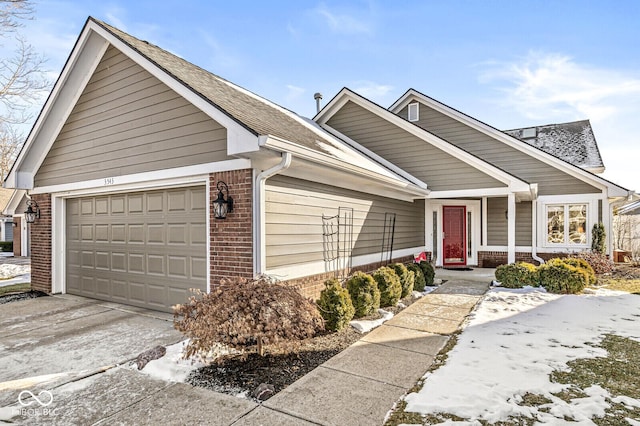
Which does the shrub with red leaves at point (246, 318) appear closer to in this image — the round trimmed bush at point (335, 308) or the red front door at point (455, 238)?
the round trimmed bush at point (335, 308)

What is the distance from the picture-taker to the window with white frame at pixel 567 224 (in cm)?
1148

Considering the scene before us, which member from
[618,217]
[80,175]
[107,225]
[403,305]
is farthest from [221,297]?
[618,217]

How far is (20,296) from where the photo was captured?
8.30m

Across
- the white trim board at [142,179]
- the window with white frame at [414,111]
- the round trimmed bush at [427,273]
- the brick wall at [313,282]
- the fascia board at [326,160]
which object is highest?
the window with white frame at [414,111]

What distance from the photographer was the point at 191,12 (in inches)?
349

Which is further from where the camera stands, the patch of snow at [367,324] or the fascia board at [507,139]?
the fascia board at [507,139]

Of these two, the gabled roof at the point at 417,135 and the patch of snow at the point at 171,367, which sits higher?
the gabled roof at the point at 417,135

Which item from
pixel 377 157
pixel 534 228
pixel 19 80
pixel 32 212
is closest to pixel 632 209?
pixel 534 228

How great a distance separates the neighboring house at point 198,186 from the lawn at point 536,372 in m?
2.84

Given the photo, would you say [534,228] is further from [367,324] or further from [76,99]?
[76,99]

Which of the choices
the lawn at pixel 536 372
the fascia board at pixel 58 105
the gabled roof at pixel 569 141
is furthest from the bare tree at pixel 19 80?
the gabled roof at pixel 569 141

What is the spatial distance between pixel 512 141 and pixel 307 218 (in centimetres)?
904

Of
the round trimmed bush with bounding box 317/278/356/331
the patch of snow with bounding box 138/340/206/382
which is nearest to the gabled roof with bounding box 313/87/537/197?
the round trimmed bush with bounding box 317/278/356/331

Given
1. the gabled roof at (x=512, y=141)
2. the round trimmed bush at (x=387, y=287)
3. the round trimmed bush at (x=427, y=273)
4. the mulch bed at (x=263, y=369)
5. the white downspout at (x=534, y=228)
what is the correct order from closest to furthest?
the mulch bed at (x=263, y=369), the round trimmed bush at (x=387, y=287), the round trimmed bush at (x=427, y=273), the gabled roof at (x=512, y=141), the white downspout at (x=534, y=228)
